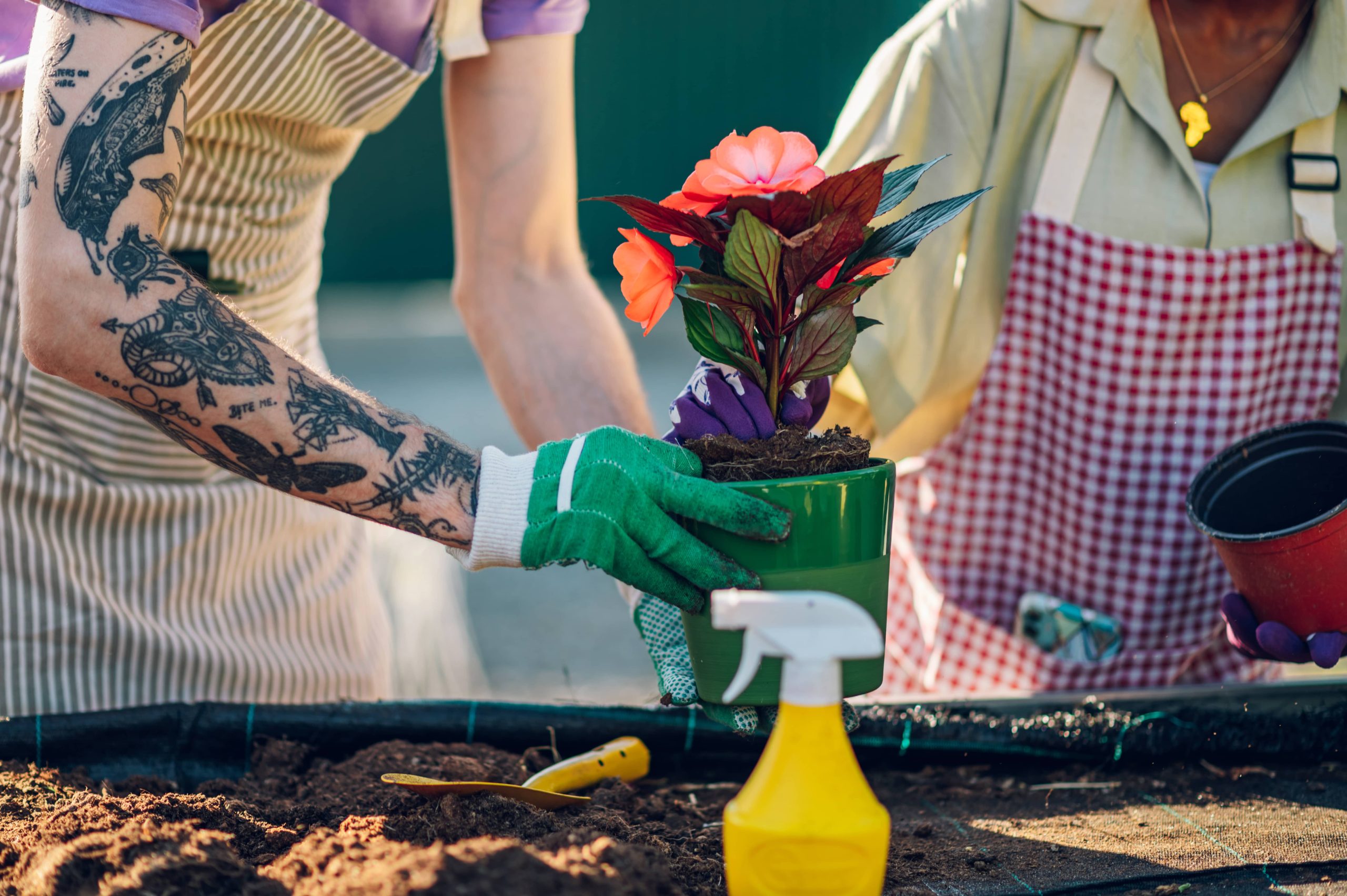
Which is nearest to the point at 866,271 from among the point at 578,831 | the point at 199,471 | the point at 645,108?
the point at 578,831

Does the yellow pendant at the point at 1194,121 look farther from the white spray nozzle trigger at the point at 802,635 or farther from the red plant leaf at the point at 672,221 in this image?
the white spray nozzle trigger at the point at 802,635

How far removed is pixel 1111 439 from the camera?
1542 mm

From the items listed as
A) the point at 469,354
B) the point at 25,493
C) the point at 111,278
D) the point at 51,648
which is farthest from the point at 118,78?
the point at 469,354

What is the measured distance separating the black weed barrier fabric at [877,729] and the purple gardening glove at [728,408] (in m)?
0.39

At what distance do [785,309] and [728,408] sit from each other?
98 millimetres

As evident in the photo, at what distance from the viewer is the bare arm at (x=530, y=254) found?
55.3 inches

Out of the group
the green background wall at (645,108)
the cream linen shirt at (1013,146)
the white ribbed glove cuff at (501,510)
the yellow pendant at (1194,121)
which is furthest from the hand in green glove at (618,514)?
the green background wall at (645,108)

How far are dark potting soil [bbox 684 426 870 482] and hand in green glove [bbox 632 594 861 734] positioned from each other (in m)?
0.17

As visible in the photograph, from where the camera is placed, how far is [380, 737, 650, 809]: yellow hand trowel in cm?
91

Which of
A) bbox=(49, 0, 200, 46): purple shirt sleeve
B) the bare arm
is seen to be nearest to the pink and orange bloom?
bbox=(49, 0, 200, 46): purple shirt sleeve

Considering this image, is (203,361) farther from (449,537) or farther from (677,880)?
(677,880)

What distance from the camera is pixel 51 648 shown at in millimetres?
1322

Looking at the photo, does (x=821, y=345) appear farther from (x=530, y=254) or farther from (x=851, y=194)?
(x=530, y=254)

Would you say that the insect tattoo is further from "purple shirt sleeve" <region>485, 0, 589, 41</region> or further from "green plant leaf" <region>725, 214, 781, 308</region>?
"purple shirt sleeve" <region>485, 0, 589, 41</region>
